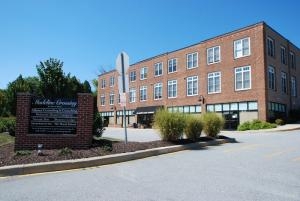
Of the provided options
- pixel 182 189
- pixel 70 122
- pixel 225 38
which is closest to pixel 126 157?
pixel 70 122

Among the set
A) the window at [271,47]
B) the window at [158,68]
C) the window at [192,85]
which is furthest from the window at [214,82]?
the window at [158,68]

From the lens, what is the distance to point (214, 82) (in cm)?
3778

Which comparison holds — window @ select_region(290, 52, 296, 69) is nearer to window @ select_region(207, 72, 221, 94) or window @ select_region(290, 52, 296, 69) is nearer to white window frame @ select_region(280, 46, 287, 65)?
white window frame @ select_region(280, 46, 287, 65)

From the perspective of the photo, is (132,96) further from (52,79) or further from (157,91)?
(52,79)

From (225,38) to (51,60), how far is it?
2496 centimetres

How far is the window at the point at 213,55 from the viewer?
123ft

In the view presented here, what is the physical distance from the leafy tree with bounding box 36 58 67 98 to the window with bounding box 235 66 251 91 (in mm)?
22745

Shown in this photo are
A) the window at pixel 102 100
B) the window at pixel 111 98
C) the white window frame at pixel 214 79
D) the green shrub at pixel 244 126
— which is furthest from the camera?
the window at pixel 102 100

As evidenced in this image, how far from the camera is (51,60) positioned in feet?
52.5

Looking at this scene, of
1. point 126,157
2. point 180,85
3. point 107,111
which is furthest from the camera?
point 107,111

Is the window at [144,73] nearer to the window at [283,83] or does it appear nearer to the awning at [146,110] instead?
the awning at [146,110]

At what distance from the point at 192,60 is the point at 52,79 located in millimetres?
27441

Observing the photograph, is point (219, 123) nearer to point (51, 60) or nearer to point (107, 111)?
point (51, 60)

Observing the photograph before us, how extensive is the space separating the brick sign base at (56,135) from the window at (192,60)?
96.8ft
